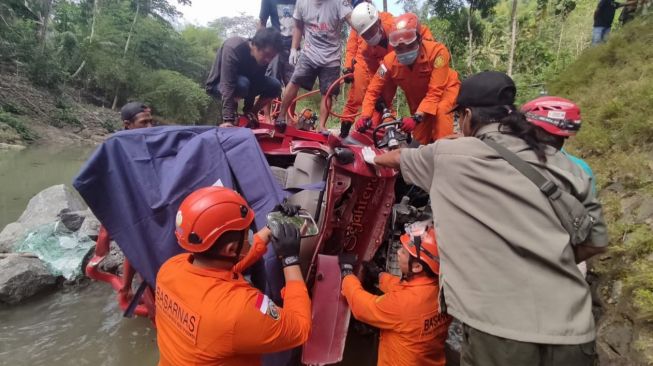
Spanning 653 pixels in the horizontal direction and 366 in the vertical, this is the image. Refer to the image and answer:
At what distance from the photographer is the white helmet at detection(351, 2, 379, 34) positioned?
4.30m

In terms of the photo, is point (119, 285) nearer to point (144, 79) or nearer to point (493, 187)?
point (493, 187)

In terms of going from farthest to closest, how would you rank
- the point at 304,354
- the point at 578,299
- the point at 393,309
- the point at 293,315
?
1. the point at 304,354
2. the point at 393,309
3. the point at 293,315
4. the point at 578,299

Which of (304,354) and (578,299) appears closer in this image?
(578,299)

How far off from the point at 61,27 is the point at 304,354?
29881mm

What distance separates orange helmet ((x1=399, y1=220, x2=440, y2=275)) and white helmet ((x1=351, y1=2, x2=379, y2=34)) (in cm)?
275

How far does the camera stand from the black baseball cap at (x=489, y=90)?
1.90 meters

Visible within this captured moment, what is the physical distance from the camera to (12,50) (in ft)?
70.9

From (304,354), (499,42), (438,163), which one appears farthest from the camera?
(499,42)

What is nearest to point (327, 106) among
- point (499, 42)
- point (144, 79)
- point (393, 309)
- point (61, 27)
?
point (393, 309)

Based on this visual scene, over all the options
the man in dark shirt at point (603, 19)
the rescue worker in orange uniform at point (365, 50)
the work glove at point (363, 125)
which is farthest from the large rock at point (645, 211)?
the man in dark shirt at point (603, 19)

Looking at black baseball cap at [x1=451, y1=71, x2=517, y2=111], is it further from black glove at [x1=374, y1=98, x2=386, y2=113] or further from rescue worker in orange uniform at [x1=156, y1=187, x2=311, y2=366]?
black glove at [x1=374, y1=98, x2=386, y2=113]

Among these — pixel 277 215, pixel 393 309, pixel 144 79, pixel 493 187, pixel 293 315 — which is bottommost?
pixel 144 79

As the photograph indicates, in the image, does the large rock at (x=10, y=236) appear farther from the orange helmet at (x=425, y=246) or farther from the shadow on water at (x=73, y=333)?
the orange helmet at (x=425, y=246)

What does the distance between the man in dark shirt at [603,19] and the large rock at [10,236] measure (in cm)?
839
